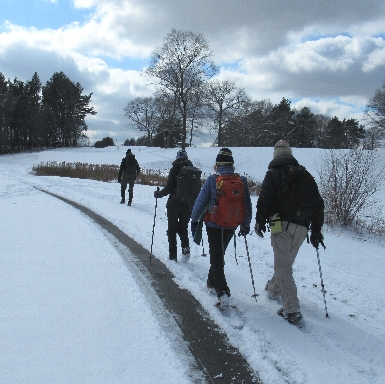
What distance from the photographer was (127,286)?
4.83 meters

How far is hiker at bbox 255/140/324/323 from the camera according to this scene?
3.80 meters

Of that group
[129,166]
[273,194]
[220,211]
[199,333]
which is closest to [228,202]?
[220,211]

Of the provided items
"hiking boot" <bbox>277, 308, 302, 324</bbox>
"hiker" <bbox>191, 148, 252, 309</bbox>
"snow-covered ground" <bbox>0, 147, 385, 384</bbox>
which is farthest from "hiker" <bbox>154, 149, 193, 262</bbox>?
"hiking boot" <bbox>277, 308, 302, 324</bbox>

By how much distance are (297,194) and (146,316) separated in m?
2.25

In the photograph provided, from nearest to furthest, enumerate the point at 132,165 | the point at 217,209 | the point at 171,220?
the point at 217,209, the point at 171,220, the point at 132,165

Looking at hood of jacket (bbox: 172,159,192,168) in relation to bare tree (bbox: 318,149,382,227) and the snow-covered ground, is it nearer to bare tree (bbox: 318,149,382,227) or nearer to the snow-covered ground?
the snow-covered ground

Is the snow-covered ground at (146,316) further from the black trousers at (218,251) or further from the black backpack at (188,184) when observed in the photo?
the black backpack at (188,184)

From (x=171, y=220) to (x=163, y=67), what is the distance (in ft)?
121

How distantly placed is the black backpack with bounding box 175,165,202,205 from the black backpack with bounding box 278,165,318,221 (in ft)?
7.13

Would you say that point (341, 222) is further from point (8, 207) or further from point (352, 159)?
point (8, 207)

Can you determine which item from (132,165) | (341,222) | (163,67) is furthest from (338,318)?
(163,67)

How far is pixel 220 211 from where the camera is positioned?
4.15 m

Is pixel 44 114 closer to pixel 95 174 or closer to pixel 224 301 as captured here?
pixel 95 174

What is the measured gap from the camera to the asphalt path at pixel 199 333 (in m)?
2.99
